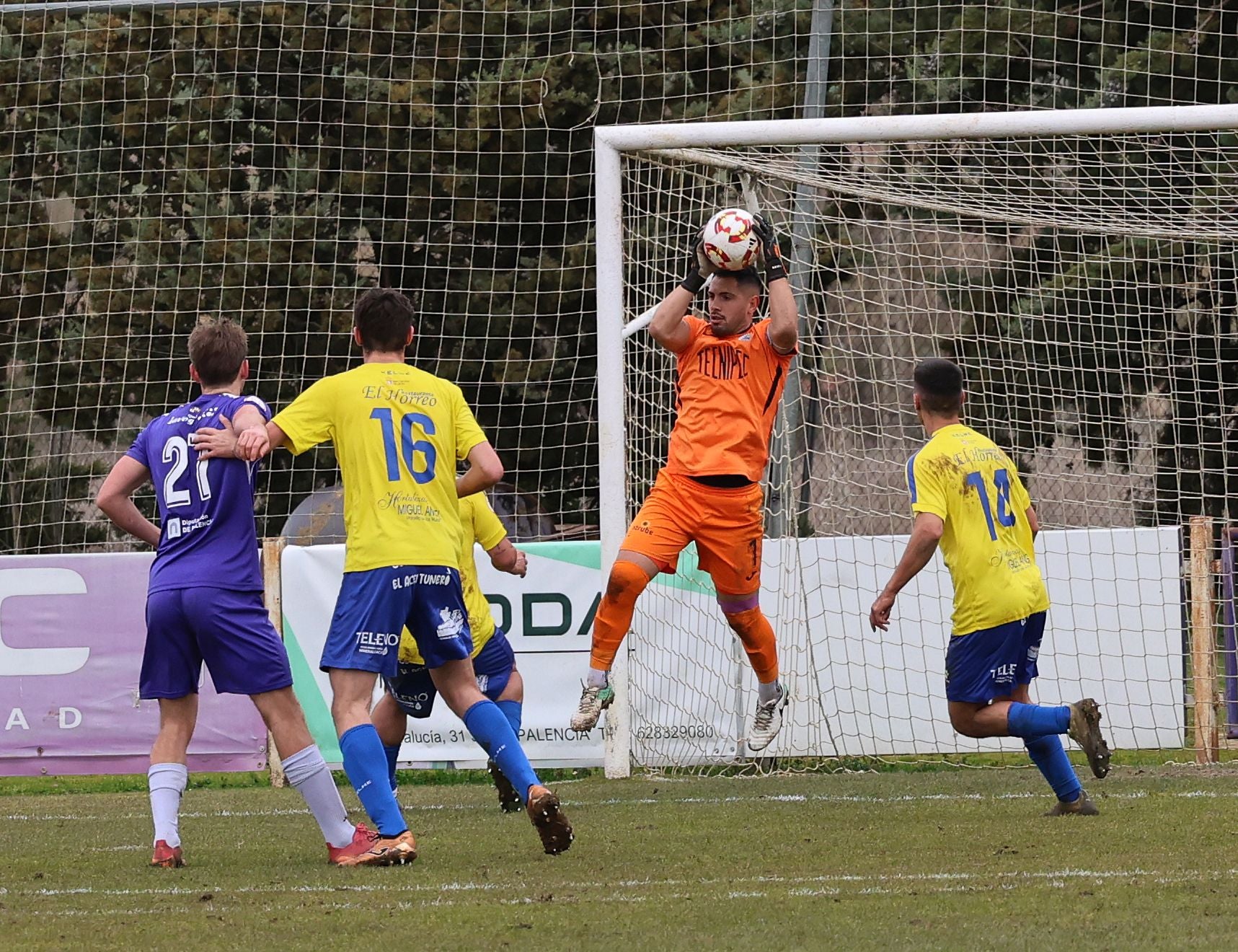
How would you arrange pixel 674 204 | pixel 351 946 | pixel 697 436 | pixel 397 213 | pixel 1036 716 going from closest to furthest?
pixel 351 946 → pixel 1036 716 → pixel 697 436 → pixel 674 204 → pixel 397 213

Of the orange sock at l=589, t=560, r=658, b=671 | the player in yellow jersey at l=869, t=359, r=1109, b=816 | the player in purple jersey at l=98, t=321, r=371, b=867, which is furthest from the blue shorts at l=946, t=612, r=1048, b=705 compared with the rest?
the player in purple jersey at l=98, t=321, r=371, b=867

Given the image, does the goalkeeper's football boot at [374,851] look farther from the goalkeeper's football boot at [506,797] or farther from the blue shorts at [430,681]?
the goalkeeper's football boot at [506,797]

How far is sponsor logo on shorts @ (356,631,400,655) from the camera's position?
18.9 feet

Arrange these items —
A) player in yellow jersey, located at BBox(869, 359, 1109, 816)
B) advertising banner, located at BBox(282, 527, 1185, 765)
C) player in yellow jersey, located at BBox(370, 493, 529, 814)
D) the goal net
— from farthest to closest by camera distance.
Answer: advertising banner, located at BBox(282, 527, 1185, 765) → the goal net → player in yellow jersey, located at BBox(370, 493, 529, 814) → player in yellow jersey, located at BBox(869, 359, 1109, 816)

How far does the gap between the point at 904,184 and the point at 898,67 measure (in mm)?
3862

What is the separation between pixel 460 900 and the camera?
16.6ft

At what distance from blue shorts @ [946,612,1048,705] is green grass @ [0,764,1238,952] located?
53 centimetres

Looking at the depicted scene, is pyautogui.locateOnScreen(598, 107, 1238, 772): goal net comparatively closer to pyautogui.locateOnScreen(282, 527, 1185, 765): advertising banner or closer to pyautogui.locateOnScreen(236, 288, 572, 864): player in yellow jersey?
pyautogui.locateOnScreen(282, 527, 1185, 765): advertising banner

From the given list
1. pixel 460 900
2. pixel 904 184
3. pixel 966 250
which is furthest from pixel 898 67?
pixel 460 900

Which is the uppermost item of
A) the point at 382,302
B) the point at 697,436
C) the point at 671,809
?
the point at 382,302

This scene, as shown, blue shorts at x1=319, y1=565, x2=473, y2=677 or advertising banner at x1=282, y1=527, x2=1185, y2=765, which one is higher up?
blue shorts at x1=319, y1=565, x2=473, y2=677

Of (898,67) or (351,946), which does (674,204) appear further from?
(351,946)

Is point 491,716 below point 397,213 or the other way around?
below

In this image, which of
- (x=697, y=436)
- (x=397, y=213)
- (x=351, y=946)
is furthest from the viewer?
(x=397, y=213)
